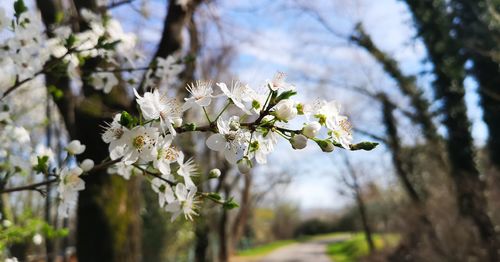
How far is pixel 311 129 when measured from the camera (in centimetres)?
123

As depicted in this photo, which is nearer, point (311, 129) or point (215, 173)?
point (311, 129)

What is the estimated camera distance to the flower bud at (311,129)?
1.23 metres

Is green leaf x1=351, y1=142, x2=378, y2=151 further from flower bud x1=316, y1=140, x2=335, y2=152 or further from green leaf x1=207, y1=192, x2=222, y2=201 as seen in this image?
green leaf x1=207, y1=192, x2=222, y2=201

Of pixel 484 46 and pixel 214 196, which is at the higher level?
pixel 484 46

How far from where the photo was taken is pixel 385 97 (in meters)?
15.5

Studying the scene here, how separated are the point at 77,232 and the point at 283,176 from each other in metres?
17.1

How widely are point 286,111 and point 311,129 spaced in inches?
3.6

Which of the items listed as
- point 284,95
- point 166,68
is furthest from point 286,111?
point 166,68

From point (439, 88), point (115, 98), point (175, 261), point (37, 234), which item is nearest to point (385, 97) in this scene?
point (439, 88)

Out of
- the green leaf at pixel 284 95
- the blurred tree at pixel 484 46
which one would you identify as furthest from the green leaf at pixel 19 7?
the blurred tree at pixel 484 46

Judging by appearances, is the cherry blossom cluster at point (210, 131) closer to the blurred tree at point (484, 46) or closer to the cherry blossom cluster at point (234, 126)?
the cherry blossom cluster at point (234, 126)

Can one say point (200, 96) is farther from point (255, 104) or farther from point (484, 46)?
point (484, 46)

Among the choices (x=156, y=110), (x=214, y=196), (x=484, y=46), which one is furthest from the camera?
(x=484, y=46)

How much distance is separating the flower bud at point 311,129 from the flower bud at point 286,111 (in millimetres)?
50
